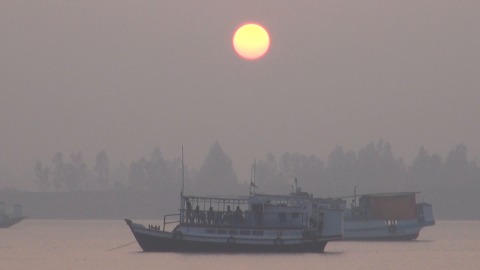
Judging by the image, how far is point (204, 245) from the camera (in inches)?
4638

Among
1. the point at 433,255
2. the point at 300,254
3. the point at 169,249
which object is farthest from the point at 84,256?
the point at 433,255

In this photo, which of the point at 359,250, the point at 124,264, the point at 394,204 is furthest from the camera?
the point at 394,204

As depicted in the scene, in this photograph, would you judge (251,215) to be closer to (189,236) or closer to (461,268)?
(189,236)

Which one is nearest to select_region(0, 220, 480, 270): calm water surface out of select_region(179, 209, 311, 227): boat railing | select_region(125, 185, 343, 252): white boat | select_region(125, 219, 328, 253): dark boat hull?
select_region(125, 219, 328, 253): dark boat hull

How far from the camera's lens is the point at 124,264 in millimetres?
116375

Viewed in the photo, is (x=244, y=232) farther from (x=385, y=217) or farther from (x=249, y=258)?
(x=385, y=217)

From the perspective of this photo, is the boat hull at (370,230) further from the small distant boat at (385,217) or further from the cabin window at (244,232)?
the cabin window at (244,232)

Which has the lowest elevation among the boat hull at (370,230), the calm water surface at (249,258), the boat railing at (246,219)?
the calm water surface at (249,258)

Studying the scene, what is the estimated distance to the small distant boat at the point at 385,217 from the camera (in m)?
155

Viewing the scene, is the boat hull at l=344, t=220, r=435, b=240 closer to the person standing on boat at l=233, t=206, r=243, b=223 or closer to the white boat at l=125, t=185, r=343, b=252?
the white boat at l=125, t=185, r=343, b=252

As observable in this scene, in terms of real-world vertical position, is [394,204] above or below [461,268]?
above

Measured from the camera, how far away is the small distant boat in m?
155

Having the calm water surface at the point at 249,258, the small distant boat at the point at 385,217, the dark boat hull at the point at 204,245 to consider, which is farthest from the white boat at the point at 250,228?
the small distant boat at the point at 385,217

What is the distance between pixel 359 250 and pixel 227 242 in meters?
31.4
